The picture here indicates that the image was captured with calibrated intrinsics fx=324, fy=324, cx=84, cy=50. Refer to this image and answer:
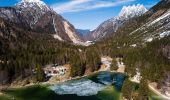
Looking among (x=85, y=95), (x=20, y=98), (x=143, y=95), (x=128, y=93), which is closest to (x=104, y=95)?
(x=85, y=95)

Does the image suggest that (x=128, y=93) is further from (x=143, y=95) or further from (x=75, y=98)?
(x=75, y=98)

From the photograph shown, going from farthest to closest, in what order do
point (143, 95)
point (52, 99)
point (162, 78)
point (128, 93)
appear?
point (162, 78)
point (52, 99)
point (128, 93)
point (143, 95)

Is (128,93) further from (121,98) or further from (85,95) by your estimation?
(85,95)

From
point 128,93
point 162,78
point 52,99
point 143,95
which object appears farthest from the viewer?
point 162,78

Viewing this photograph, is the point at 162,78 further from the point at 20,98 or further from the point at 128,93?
the point at 20,98

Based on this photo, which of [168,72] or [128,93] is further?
[168,72]

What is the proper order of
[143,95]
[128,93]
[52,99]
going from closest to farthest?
1. [143,95]
2. [128,93]
3. [52,99]

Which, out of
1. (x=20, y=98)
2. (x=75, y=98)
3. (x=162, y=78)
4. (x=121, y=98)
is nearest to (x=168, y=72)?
(x=162, y=78)

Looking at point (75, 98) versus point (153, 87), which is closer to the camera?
point (75, 98)
